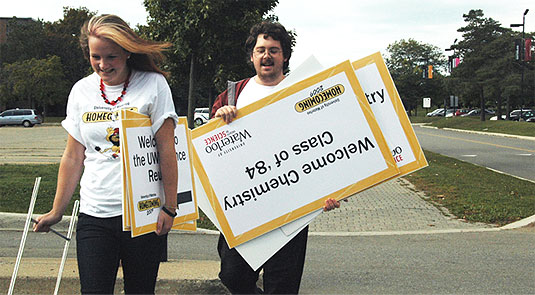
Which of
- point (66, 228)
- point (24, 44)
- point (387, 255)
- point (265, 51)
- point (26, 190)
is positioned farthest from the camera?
point (24, 44)

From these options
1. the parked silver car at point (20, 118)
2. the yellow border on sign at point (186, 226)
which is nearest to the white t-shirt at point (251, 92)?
the yellow border on sign at point (186, 226)

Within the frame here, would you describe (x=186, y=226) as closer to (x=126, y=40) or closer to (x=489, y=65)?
(x=126, y=40)

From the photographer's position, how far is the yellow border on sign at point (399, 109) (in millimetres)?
3480

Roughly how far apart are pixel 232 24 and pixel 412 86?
265 feet

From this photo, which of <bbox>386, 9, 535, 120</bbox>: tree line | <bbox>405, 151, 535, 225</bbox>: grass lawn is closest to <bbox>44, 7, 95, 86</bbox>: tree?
<bbox>386, 9, 535, 120</bbox>: tree line

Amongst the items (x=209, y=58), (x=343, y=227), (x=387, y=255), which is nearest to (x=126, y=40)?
(x=387, y=255)

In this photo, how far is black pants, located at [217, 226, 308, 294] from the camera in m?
3.53

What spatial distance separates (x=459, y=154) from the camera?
23906 mm

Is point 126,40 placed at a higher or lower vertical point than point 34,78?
lower

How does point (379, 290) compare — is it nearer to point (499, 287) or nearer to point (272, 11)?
point (499, 287)

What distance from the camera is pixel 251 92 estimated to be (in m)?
3.65

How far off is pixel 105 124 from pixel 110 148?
115 millimetres

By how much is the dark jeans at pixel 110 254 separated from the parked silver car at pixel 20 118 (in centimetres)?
5528

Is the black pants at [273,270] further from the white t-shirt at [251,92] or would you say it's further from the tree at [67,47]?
the tree at [67,47]
